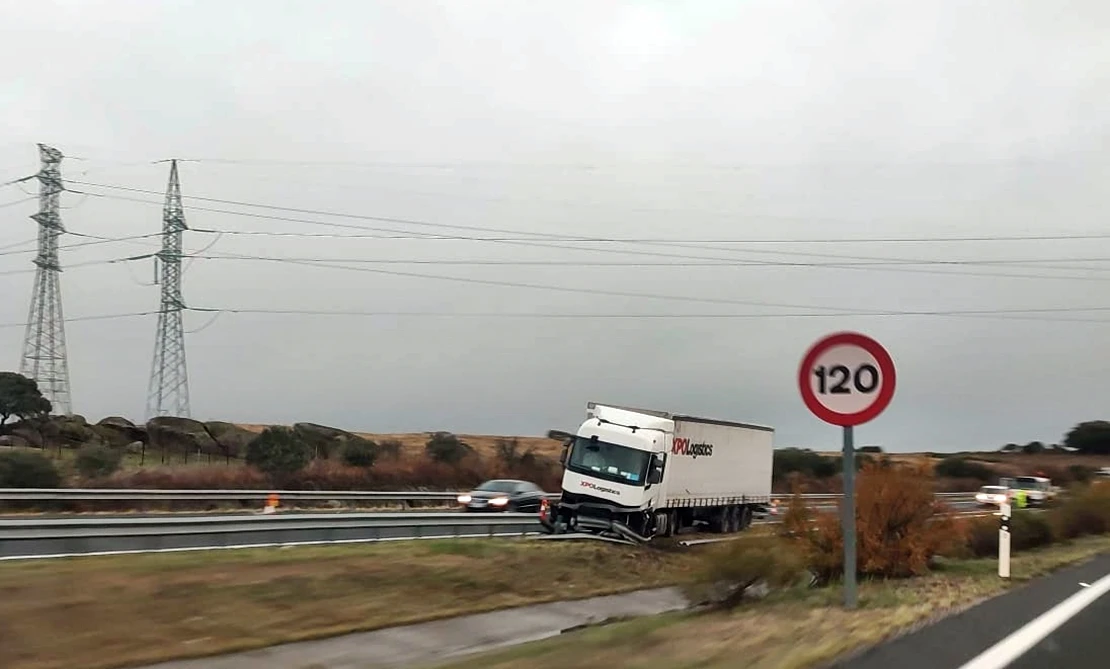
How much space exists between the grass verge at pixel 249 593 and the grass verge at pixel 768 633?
3.33m

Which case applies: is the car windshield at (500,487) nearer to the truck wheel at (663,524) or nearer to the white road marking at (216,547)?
the truck wheel at (663,524)

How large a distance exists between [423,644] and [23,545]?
761cm

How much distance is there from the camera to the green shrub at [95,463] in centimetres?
4191

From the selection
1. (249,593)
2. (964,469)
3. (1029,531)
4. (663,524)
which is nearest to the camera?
(249,593)

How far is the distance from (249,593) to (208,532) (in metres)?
5.88

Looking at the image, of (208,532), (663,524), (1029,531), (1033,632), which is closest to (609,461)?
(663,524)

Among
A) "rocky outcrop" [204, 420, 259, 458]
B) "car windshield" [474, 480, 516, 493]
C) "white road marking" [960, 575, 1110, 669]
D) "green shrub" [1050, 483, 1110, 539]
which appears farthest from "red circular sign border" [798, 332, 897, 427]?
"rocky outcrop" [204, 420, 259, 458]

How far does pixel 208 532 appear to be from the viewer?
22422 mm

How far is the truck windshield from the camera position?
104 ft

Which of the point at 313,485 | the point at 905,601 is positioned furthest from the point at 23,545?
the point at 313,485

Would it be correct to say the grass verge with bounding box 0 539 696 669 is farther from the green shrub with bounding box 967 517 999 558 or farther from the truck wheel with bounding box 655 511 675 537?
the truck wheel with bounding box 655 511 675 537

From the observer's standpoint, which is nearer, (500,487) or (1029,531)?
(1029,531)

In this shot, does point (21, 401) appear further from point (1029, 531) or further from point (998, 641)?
point (998, 641)

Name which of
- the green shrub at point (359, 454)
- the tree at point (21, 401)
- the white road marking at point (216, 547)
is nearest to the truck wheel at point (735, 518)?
the white road marking at point (216, 547)
